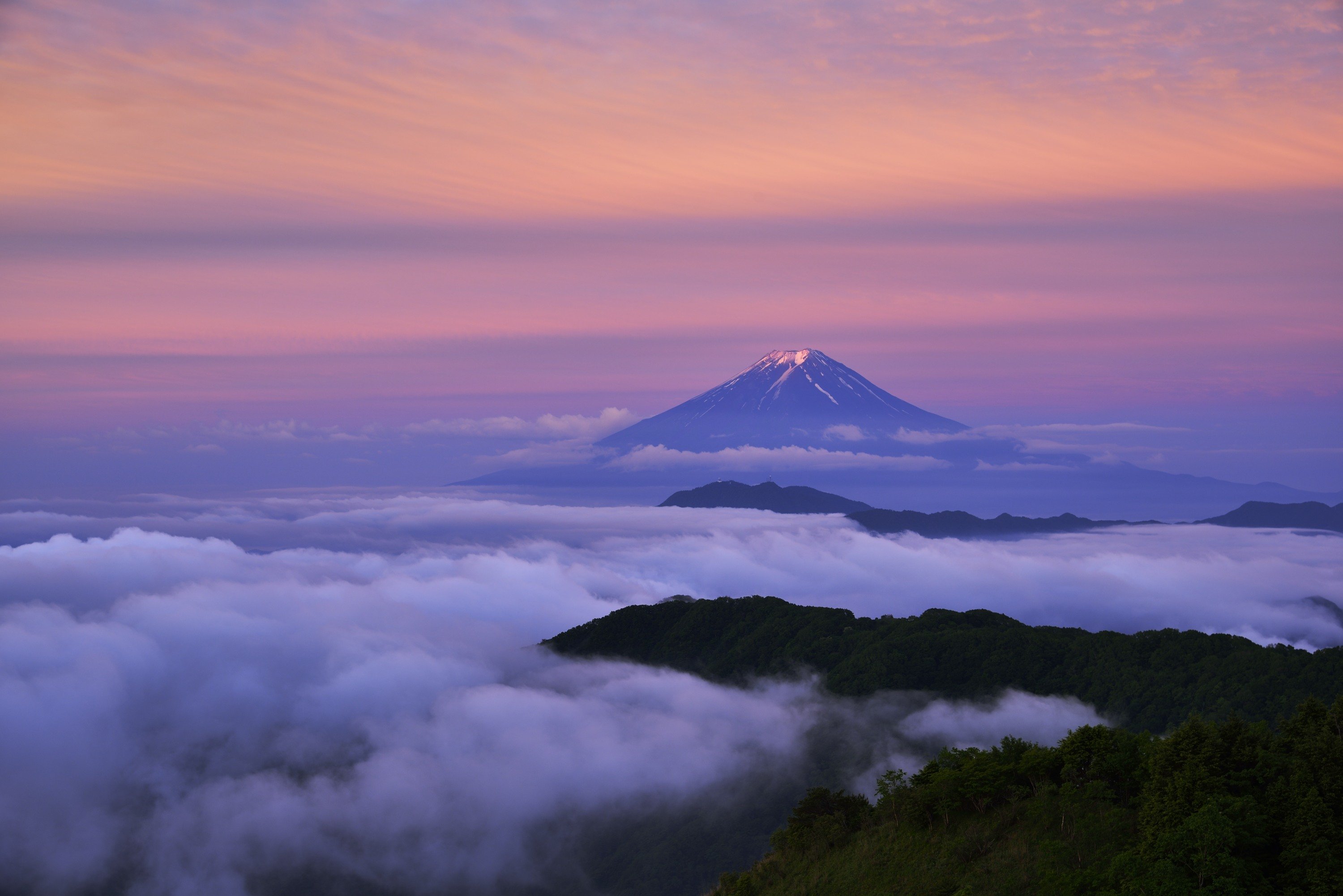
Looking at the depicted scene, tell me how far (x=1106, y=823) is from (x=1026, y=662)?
115324 mm

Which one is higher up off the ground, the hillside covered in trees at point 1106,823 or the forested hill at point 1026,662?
the hillside covered in trees at point 1106,823

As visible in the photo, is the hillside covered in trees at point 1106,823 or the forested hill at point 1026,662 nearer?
the hillside covered in trees at point 1106,823

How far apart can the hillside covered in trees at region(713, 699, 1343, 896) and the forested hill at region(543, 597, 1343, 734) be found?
78.3 metres

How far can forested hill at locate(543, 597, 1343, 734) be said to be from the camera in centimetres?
13062

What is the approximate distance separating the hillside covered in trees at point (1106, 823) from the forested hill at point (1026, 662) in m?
78.3

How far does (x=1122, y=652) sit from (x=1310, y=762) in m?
118

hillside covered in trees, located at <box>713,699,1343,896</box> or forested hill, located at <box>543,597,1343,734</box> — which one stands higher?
hillside covered in trees, located at <box>713,699,1343,896</box>

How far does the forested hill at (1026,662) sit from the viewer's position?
131 metres

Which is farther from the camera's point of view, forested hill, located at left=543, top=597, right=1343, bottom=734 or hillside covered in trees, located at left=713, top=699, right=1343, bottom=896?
forested hill, located at left=543, top=597, right=1343, bottom=734

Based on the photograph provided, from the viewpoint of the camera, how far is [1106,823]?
5103cm

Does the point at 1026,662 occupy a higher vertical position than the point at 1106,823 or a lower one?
lower

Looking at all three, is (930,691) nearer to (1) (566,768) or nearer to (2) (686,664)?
(2) (686,664)

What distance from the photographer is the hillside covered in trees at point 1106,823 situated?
43.2m

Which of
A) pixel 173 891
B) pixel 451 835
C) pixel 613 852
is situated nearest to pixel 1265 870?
pixel 613 852
